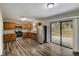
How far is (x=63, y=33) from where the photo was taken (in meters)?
2.52

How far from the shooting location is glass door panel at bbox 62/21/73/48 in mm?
2295

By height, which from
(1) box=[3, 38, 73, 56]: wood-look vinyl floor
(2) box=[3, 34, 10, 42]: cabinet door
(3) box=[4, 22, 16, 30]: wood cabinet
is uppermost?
(3) box=[4, 22, 16, 30]: wood cabinet

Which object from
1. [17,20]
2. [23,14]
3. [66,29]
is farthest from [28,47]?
[66,29]

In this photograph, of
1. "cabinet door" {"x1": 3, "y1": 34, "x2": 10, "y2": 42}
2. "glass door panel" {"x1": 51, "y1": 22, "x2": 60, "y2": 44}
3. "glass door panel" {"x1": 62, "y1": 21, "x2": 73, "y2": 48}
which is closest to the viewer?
"glass door panel" {"x1": 62, "y1": 21, "x2": 73, "y2": 48}

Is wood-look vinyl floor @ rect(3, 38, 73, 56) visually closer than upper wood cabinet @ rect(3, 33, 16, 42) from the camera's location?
No

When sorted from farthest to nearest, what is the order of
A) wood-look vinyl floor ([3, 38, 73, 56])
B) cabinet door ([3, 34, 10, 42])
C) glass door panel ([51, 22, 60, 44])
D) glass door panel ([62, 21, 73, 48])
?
wood-look vinyl floor ([3, 38, 73, 56]), glass door panel ([51, 22, 60, 44]), cabinet door ([3, 34, 10, 42]), glass door panel ([62, 21, 73, 48])

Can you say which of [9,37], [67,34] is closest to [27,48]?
[9,37]

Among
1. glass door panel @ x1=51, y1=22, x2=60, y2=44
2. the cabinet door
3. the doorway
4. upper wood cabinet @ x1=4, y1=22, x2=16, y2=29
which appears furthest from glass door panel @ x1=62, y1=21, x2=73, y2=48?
the cabinet door

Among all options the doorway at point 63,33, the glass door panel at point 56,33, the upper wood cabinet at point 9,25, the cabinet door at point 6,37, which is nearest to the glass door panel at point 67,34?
the doorway at point 63,33

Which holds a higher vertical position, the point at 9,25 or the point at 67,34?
the point at 9,25

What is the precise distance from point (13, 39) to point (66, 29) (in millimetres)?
1812

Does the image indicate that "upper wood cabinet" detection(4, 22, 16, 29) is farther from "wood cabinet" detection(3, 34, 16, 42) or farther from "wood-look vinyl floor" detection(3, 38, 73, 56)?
"wood-look vinyl floor" detection(3, 38, 73, 56)

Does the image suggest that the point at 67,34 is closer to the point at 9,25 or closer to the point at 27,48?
the point at 27,48

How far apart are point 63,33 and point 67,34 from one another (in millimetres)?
131
